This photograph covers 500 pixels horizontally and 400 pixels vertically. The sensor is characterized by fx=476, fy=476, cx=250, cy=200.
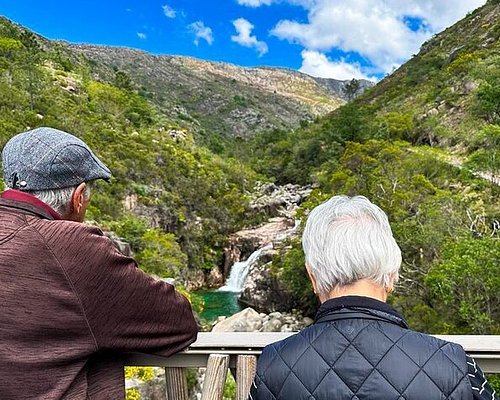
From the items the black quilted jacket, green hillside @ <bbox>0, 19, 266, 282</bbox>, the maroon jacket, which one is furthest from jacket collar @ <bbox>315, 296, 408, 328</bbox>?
green hillside @ <bbox>0, 19, 266, 282</bbox>

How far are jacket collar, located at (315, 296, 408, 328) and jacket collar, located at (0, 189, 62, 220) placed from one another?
0.67 meters

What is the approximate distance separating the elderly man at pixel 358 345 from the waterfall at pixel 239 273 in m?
19.8

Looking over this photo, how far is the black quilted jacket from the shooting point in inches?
35.9

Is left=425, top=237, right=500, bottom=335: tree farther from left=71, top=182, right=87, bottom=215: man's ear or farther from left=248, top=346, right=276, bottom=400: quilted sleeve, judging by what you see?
left=71, top=182, right=87, bottom=215: man's ear

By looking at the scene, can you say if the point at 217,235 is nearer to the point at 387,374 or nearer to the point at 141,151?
the point at 141,151

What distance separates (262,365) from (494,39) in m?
38.8

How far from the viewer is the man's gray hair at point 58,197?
3.73 ft

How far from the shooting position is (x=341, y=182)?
58.0 feet

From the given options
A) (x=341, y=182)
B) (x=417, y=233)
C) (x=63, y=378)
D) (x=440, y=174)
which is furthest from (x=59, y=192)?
(x=341, y=182)

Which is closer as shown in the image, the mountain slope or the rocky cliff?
the rocky cliff

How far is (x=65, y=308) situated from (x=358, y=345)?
624mm

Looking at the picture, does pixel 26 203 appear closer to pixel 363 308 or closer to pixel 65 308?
pixel 65 308

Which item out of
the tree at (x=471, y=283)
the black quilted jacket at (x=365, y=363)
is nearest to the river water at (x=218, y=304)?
the tree at (x=471, y=283)

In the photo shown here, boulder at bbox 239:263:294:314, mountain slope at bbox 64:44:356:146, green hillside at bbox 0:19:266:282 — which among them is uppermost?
mountain slope at bbox 64:44:356:146
